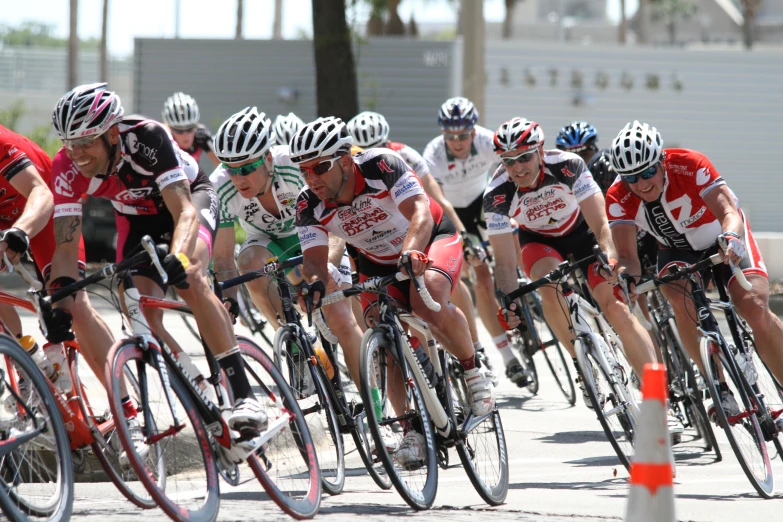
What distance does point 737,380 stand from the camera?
648 cm

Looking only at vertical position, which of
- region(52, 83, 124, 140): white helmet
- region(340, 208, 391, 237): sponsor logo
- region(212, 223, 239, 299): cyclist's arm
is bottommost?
region(212, 223, 239, 299): cyclist's arm

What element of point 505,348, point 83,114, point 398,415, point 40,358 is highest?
point 83,114

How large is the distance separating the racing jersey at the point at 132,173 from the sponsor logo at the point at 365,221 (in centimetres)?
101

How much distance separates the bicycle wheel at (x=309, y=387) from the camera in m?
6.10

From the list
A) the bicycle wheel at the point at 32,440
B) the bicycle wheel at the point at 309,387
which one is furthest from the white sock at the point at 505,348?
the bicycle wheel at the point at 32,440

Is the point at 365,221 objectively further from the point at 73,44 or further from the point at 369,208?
the point at 73,44

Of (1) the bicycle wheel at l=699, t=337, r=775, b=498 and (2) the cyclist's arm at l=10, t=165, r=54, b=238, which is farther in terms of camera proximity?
(1) the bicycle wheel at l=699, t=337, r=775, b=498

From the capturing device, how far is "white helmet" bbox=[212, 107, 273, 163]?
6.36m

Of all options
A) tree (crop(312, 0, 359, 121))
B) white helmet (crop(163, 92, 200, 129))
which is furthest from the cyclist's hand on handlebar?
tree (crop(312, 0, 359, 121))

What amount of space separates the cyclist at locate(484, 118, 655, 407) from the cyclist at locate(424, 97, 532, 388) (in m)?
1.64

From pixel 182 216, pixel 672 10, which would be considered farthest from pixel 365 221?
pixel 672 10

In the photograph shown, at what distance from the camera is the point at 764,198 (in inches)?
1303

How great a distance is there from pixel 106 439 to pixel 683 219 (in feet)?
12.8

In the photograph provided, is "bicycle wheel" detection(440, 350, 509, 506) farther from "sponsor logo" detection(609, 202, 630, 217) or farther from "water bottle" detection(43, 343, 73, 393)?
"water bottle" detection(43, 343, 73, 393)
